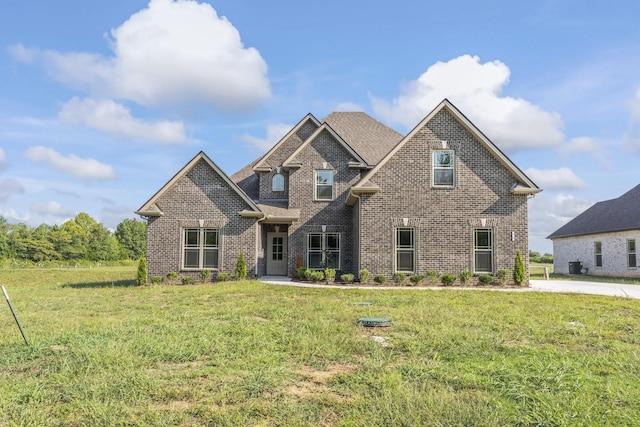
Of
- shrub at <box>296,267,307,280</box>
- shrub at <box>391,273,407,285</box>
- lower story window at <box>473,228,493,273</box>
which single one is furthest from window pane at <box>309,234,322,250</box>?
lower story window at <box>473,228,493,273</box>

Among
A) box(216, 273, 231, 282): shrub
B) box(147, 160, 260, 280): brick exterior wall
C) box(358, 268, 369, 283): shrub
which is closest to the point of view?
box(358, 268, 369, 283): shrub

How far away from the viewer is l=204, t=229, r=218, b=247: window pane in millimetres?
18328

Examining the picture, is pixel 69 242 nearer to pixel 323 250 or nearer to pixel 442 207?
pixel 323 250

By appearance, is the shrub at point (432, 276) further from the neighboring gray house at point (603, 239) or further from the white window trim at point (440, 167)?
the neighboring gray house at point (603, 239)

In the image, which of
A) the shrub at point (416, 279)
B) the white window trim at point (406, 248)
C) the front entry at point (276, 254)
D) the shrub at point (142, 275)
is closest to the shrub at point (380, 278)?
the white window trim at point (406, 248)

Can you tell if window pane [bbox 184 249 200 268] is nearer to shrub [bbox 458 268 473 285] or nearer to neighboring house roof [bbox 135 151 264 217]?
neighboring house roof [bbox 135 151 264 217]

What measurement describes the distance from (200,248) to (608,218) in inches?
910

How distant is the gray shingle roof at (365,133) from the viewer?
21.7 m

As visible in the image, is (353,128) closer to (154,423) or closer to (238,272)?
(238,272)

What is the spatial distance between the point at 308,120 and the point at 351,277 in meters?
9.41

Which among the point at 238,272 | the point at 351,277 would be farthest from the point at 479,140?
the point at 238,272

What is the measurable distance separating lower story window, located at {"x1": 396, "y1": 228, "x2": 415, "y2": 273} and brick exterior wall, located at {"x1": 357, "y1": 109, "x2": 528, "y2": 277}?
0.68 ft

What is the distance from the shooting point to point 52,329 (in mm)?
7977

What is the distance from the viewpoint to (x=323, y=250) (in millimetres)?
20172
